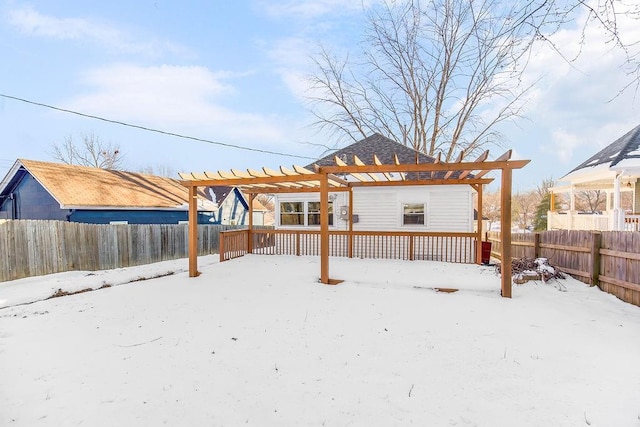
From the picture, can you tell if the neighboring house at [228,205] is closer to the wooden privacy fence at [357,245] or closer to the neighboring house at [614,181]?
the wooden privacy fence at [357,245]

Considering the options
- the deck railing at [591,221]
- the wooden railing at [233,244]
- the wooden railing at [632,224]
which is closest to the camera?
the wooden railing at [632,224]

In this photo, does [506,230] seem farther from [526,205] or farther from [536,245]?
[526,205]

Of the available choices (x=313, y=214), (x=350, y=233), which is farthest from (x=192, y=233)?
(x=313, y=214)

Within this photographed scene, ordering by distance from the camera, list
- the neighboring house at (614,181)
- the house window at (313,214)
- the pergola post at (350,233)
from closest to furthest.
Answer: the neighboring house at (614,181), the pergola post at (350,233), the house window at (313,214)

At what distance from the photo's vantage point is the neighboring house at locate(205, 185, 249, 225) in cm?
1938

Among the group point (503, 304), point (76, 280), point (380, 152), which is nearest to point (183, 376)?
point (503, 304)

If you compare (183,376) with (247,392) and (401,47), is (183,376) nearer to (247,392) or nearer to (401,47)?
(247,392)

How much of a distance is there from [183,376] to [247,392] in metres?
0.76

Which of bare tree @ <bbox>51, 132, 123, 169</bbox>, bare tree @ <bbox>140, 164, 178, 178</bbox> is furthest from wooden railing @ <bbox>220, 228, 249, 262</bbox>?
bare tree @ <bbox>140, 164, 178, 178</bbox>

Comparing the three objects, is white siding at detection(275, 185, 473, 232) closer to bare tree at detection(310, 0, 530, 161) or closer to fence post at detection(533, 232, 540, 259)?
fence post at detection(533, 232, 540, 259)

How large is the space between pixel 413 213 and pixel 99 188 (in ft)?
45.1

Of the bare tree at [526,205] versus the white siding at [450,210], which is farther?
the bare tree at [526,205]

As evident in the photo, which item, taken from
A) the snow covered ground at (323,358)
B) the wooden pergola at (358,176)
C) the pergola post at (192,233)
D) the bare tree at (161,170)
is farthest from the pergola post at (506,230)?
the bare tree at (161,170)

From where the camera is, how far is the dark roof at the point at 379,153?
1229cm
